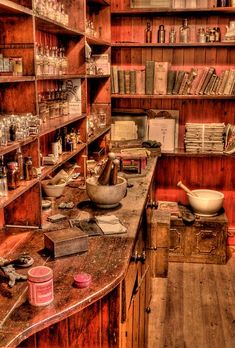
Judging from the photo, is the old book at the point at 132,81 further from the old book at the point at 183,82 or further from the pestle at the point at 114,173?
the pestle at the point at 114,173

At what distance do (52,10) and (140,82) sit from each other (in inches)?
63.5

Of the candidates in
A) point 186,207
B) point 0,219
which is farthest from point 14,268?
point 186,207

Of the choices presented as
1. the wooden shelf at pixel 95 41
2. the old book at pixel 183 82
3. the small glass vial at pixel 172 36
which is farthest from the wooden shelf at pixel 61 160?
the small glass vial at pixel 172 36

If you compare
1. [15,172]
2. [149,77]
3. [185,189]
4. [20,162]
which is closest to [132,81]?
[149,77]

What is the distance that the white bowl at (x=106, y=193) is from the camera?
2.39 meters

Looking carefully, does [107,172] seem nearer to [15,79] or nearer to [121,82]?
[15,79]

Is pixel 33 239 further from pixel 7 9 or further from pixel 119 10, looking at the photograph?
pixel 119 10

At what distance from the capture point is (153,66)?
12.9ft

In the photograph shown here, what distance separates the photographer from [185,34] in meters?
3.93

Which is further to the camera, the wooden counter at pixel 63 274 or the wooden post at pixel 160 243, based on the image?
the wooden post at pixel 160 243

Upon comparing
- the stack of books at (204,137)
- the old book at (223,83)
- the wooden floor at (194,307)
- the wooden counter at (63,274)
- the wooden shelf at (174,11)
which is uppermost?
the wooden shelf at (174,11)

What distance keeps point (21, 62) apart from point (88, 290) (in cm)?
105

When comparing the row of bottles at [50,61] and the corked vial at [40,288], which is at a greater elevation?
the row of bottles at [50,61]

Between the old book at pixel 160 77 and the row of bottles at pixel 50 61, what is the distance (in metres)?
1.18
